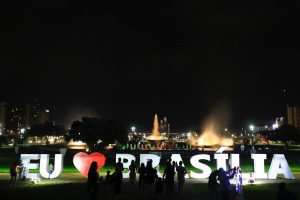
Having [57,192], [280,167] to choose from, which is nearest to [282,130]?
[280,167]

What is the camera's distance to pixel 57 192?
2236cm

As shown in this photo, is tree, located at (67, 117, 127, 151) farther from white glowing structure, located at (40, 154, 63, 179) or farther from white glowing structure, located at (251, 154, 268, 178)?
white glowing structure, located at (251, 154, 268, 178)

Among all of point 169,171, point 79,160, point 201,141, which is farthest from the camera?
point 201,141

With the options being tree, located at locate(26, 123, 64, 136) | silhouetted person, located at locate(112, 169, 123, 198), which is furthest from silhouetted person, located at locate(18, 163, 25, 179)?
tree, located at locate(26, 123, 64, 136)

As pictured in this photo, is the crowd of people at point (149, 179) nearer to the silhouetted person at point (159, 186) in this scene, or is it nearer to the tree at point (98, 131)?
the silhouetted person at point (159, 186)

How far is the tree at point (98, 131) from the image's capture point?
71.4 metres

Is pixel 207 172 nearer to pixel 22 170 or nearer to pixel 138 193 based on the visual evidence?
pixel 138 193

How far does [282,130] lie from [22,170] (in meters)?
82.9

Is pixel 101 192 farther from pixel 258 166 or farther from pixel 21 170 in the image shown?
pixel 258 166

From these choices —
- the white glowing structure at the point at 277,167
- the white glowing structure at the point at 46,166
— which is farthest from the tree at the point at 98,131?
the white glowing structure at the point at 277,167

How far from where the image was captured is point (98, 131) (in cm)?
7119

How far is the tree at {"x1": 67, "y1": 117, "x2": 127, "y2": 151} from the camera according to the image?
234 feet

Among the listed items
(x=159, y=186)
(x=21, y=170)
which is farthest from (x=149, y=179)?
(x=21, y=170)

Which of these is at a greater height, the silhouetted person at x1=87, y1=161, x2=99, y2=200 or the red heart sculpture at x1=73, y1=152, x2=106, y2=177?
the red heart sculpture at x1=73, y1=152, x2=106, y2=177
